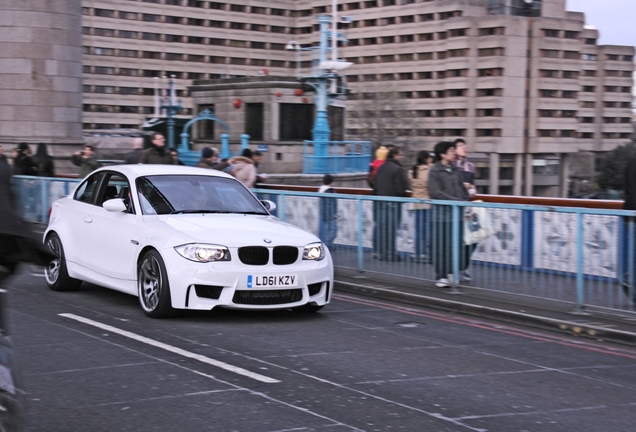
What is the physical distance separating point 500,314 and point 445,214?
5.91 ft

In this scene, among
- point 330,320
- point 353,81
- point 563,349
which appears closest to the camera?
point 563,349

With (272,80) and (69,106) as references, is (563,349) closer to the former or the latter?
(69,106)

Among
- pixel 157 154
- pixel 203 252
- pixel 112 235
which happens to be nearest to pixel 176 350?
pixel 203 252

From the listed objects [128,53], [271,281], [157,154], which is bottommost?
[271,281]

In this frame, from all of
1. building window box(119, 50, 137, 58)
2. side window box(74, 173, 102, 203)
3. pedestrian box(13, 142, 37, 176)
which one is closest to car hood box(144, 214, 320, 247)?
side window box(74, 173, 102, 203)

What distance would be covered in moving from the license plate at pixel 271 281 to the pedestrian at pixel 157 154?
6.77 m

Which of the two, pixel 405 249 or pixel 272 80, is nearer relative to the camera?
pixel 405 249

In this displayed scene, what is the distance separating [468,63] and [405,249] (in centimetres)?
8224

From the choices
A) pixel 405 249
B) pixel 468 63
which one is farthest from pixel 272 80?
pixel 468 63

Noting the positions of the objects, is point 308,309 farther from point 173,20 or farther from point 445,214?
point 173,20

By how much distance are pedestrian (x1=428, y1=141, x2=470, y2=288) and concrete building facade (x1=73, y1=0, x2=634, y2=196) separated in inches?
2912

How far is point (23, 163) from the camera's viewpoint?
22031 mm

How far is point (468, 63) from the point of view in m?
91.6

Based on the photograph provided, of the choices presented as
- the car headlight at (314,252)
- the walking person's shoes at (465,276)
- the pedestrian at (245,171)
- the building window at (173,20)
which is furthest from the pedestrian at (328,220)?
the building window at (173,20)
